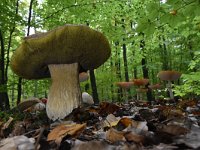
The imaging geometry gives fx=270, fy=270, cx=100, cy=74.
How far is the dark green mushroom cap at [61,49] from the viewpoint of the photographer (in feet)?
10.8

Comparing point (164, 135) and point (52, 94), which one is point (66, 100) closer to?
point (52, 94)

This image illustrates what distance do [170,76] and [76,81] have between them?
198 inches

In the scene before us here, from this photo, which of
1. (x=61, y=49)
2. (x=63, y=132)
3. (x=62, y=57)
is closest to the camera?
(x=63, y=132)

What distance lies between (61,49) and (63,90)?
63 centimetres

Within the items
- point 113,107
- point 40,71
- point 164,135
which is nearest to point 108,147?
point 164,135

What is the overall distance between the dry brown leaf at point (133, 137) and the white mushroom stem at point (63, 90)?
2519mm

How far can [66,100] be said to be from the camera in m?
3.76

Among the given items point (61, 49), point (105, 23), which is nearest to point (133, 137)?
point (61, 49)

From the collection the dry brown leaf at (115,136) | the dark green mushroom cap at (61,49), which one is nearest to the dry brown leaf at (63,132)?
the dry brown leaf at (115,136)

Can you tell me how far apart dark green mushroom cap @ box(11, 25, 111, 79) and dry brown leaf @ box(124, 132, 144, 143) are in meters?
2.18

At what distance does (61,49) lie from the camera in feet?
11.5

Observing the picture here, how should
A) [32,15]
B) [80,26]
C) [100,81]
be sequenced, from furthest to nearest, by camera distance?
[100,81] < [32,15] < [80,26]

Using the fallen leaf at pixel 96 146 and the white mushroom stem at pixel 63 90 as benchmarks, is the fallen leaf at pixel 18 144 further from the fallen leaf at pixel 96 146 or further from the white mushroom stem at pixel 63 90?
the white mushroom stem at pixel 63 90

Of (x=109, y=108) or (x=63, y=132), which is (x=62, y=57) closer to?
(x=109, y=108)
